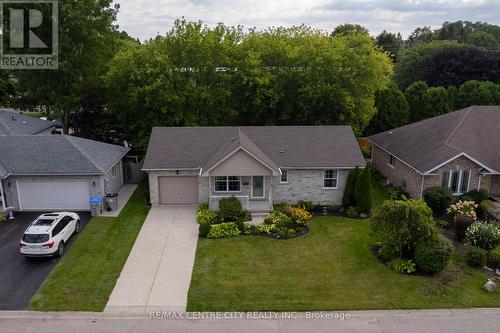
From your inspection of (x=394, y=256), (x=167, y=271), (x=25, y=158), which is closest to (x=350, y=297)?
(x=394, y=256)

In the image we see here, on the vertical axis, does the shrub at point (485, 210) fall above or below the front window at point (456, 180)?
below

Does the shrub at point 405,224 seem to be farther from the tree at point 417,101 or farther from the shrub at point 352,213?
the tree at point 417,101

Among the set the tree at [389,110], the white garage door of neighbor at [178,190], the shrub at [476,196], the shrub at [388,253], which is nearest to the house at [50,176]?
the white garage door of neighbor at [178,190]

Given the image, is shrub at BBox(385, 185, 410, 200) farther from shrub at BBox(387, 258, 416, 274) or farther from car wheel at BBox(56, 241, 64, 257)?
car wheel at BBox(56, 241, 64, 257)

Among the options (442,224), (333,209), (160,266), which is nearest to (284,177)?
(333,209)

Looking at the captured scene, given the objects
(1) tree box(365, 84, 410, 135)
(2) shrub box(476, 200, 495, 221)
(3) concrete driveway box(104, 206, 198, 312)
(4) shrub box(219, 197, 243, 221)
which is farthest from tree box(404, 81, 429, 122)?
(3) concrete driveway box(104, 206, 198, 312)

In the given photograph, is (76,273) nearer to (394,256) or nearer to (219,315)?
(219,315)
